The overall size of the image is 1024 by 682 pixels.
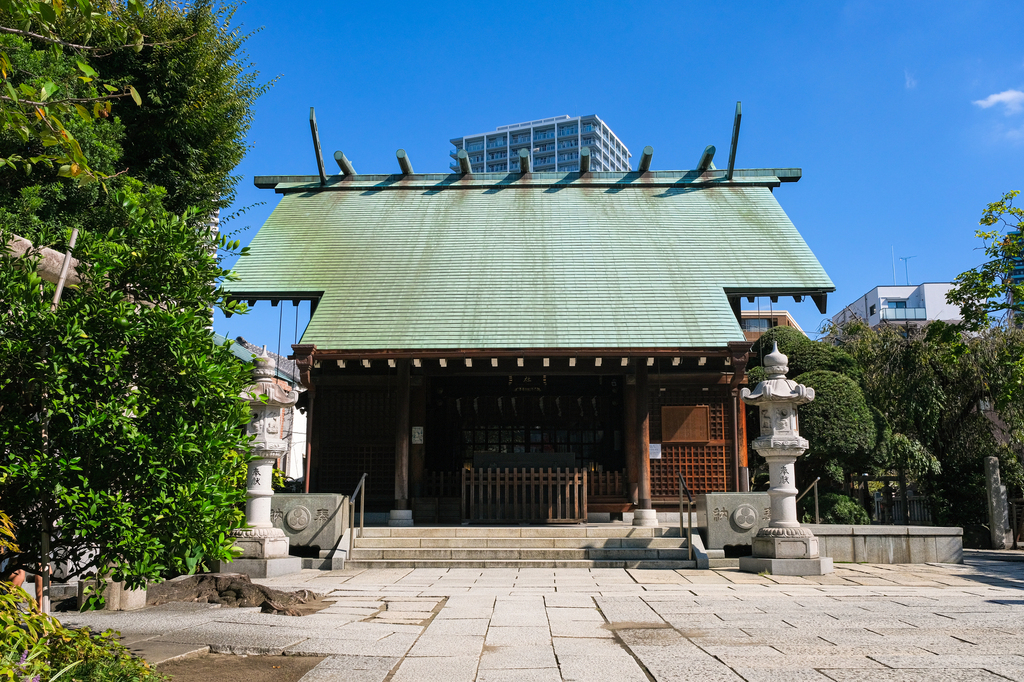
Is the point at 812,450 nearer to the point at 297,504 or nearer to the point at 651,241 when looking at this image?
the point at 651,241

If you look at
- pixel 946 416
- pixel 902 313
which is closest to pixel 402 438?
pixel 946 416

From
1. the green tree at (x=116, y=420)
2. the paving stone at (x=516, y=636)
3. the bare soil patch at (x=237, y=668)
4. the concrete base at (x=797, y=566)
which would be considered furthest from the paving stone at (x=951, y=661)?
the concrete base at (x=797, y=566)

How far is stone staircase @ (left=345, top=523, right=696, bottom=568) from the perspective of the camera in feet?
36.9

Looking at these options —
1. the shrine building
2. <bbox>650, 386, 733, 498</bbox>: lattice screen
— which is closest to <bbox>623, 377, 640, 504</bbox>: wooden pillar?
the shrine building

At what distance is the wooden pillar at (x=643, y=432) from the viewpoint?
13797 millimetres

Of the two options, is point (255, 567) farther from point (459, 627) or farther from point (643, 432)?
point (643, 432)

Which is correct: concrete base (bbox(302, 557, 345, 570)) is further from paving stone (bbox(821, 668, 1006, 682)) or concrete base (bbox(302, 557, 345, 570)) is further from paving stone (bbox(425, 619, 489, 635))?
paving stone (bbox(821, 668, 1006, 682))

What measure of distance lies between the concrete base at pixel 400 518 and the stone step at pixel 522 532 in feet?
2.02

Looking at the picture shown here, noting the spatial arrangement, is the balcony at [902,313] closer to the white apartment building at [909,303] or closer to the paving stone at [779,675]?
the white apartment building at [909,303]

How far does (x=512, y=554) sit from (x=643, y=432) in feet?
13.2

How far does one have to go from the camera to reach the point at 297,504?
1167 cm

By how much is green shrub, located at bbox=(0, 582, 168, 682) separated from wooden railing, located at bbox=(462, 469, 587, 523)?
31.8ft

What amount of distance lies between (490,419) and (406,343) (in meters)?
3.55

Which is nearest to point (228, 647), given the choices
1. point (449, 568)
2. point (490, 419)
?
point (449, 568)
